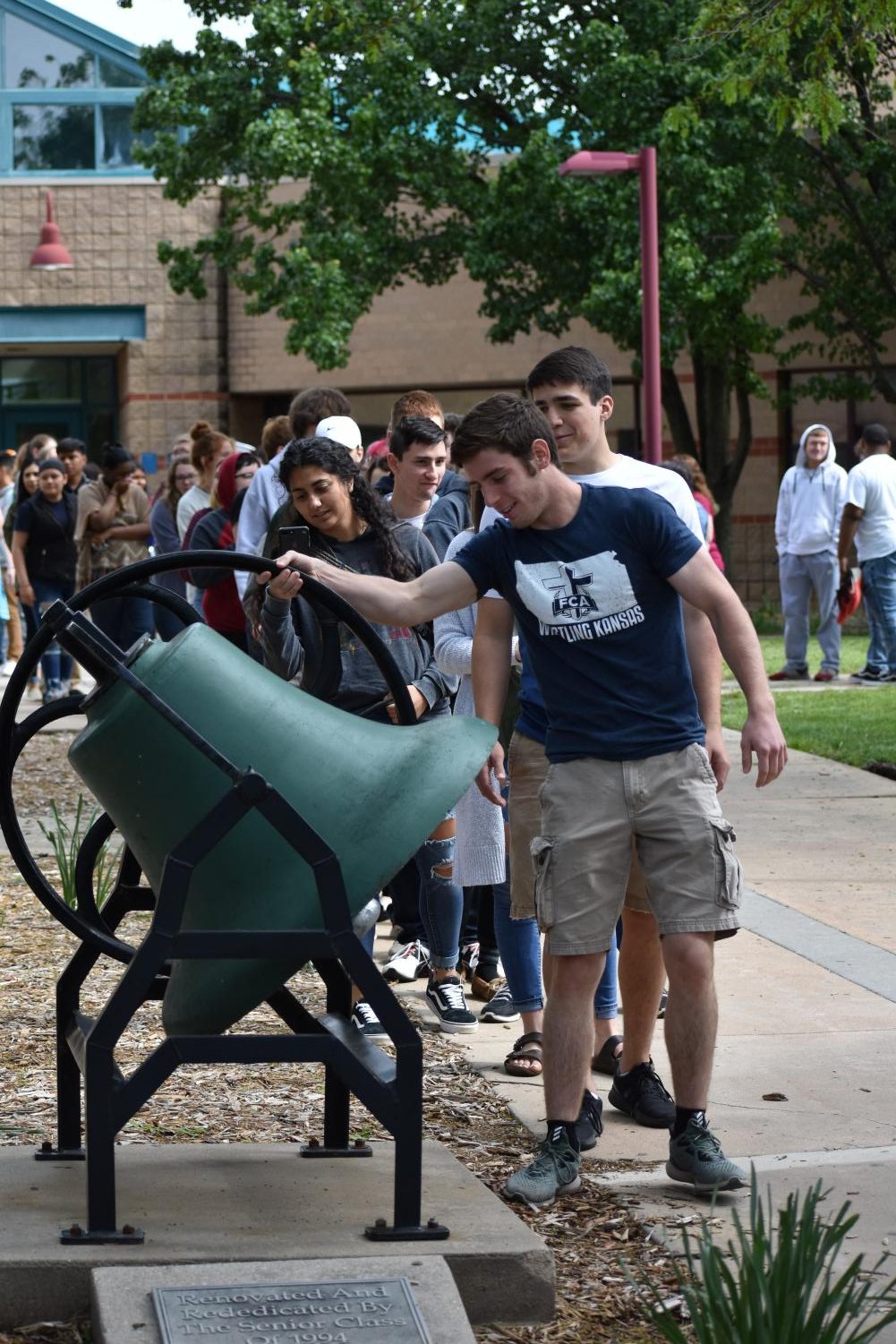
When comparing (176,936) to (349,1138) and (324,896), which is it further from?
(349,1138)

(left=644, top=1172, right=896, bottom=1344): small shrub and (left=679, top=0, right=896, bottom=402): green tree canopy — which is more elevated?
(left=679, top=0, right=896, bottom=402): green tree canopy

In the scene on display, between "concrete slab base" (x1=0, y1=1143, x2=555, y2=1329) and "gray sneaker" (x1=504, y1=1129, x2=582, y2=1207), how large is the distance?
0.46 feet

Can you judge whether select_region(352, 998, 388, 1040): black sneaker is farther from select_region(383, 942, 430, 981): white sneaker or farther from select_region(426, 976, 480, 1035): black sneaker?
select_region(383, 942, 430, 981): white sneaker

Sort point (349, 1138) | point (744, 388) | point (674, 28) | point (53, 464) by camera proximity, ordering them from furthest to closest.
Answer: point (744, 388) → point (674, 28) → point (53, 464) → point (349, 1138)

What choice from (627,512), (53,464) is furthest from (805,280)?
(627,512)

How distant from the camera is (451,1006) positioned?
591 centimetres

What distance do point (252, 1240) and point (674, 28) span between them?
69.6ft

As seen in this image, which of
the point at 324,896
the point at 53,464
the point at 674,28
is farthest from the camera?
the point at 674,28

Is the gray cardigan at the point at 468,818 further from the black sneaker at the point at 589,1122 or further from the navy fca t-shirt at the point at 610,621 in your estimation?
the navy fca t-shirt at the point at 610,621

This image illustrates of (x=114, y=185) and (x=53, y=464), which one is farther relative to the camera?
(x=114, y=185)

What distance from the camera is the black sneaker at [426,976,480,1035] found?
5.86m

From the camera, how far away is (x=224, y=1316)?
3.28 metres

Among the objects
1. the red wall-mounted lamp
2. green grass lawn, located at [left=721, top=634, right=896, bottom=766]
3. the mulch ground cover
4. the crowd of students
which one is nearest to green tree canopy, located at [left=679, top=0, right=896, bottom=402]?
the red wall-mounted lamp

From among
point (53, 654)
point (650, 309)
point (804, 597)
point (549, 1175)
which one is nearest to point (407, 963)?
point (549, 1175)
